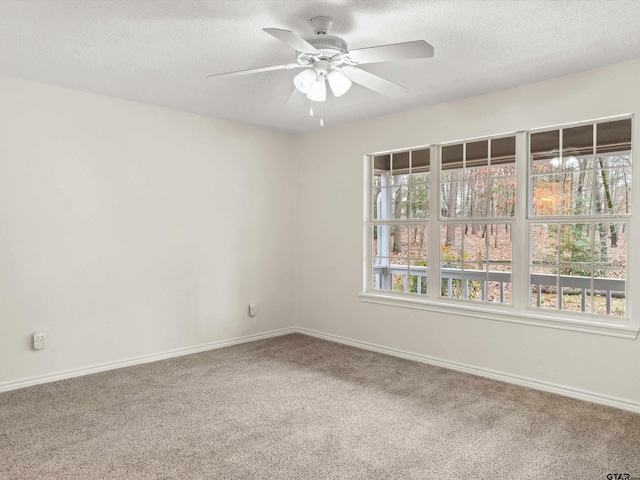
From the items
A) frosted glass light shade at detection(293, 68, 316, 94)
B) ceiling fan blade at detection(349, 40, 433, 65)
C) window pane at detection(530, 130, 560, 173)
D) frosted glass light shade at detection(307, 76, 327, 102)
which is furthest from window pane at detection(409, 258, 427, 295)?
ceiling fan blade at detection(349, 40, 433, 65)

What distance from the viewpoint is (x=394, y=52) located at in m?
2.30

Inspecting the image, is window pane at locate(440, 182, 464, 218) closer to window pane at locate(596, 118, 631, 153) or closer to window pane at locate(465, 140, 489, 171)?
window pane at locate(465, 140, 489, 171)

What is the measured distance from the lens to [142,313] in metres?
4.14

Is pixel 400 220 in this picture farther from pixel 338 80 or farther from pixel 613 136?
pixel 338 80

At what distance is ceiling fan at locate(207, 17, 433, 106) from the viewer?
2.27 metres

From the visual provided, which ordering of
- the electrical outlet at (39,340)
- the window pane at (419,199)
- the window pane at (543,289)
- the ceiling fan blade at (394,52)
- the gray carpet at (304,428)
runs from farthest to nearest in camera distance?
the window pane at (419,199) → the window pane at (543,289) → the electrical outlet at (39,340) → the gray carpet at (304,428) → the ceiling fan blade at (394,52)

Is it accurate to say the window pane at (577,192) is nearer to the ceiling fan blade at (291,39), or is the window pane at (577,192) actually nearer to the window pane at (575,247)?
the window pane at (575,247)

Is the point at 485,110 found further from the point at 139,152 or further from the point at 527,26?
the point at 139,152

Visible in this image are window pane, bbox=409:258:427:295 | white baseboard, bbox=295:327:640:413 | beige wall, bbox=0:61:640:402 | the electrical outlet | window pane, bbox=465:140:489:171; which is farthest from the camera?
window pane, bbox=409:258:427:295

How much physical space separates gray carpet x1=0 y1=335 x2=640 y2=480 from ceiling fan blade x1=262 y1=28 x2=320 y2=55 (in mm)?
2123

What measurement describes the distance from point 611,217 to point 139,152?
3.89m

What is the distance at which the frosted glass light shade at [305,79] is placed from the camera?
2645mm

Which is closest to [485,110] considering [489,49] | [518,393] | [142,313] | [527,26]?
[489,49]

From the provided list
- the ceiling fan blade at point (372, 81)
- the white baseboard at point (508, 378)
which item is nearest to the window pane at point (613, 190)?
the white baseboard at point (508, 378)
